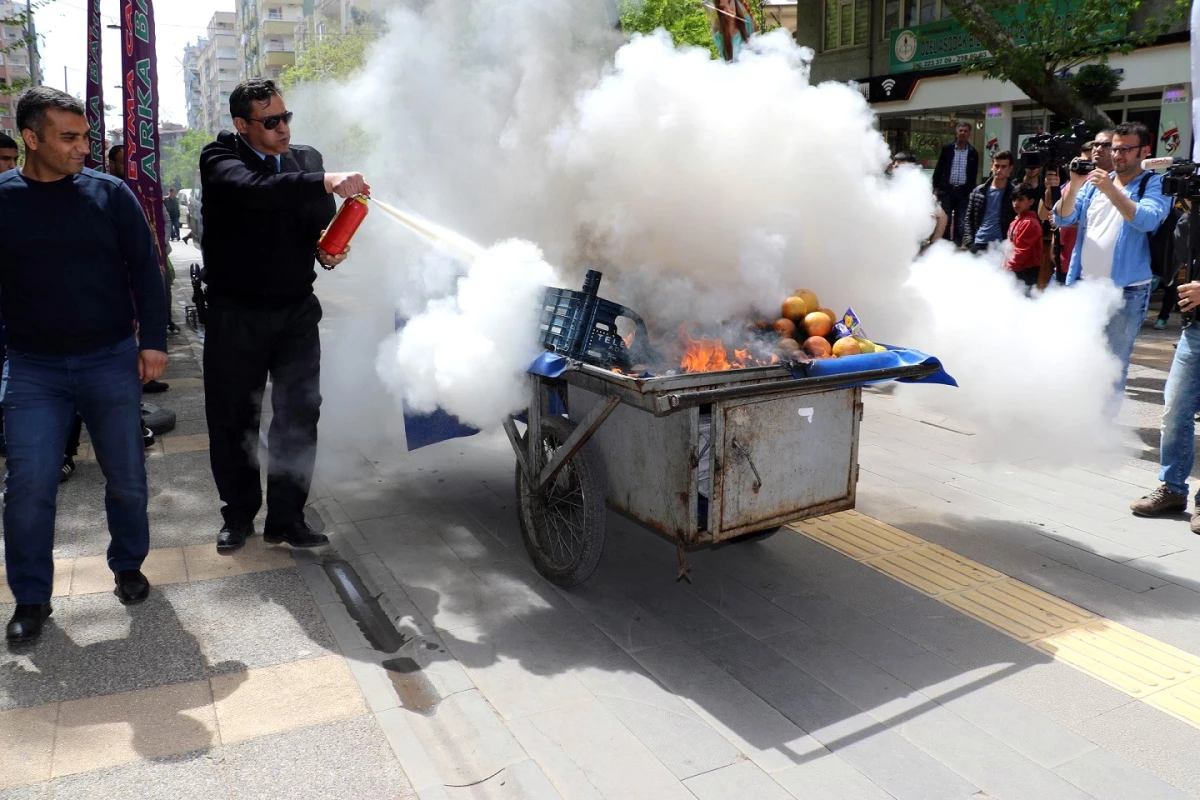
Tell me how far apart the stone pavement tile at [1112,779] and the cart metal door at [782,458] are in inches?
50.5

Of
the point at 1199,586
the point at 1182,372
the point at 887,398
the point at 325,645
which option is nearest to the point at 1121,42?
the point at 887,398

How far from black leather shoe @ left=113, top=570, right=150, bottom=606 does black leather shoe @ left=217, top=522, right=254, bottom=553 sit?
1.82ft

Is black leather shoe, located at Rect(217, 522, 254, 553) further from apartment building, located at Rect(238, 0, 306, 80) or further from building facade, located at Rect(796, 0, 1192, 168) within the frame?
apartment building, located at Rect(238, 0, 306, 80)

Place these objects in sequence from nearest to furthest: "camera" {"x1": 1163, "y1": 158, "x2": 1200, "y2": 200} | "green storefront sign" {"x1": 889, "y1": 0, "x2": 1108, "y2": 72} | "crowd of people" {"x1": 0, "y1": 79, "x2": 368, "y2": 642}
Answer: "crowd of people" {"x1": 0, "y1": 79, "x2": 368, "y2": 642}, "camera" {"x1": 1163, "y1": 158, "x2": 1200, "y2": 200}, "green storefront sign" {"x1": 889, "y1": 0, "x2": 1108, "y2": 72}

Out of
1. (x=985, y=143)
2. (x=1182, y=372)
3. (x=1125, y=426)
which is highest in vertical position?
(x=985, y=143)

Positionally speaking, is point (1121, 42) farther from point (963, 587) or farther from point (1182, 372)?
point (963, 587)

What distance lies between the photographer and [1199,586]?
4.11 m

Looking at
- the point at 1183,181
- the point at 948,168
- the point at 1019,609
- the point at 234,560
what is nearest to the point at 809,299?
the point at 1019,609

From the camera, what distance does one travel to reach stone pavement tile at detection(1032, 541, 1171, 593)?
4.16 meters

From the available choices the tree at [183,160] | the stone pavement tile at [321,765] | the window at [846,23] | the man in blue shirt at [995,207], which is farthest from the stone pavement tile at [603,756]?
the tree at [183,160]

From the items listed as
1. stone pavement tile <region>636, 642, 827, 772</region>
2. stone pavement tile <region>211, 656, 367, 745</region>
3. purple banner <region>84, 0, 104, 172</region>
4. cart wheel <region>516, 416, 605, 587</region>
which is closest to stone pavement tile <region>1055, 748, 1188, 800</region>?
stone pavement tile <region>636, 642, 827, 772</region>

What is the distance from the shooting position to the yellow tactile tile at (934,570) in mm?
4168

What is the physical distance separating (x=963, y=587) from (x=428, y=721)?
2400 mm

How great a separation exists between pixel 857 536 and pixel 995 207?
6.43m
